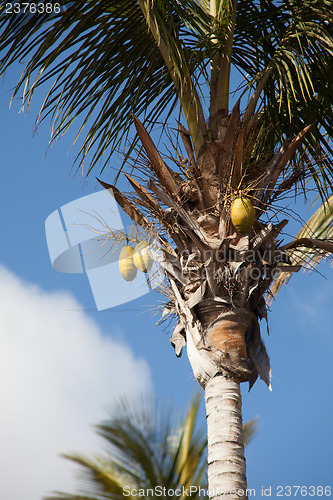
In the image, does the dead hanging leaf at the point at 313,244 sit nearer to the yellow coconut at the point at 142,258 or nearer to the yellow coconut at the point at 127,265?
the yellow coconut at the point at 142,258

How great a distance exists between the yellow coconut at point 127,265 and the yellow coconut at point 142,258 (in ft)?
0.35

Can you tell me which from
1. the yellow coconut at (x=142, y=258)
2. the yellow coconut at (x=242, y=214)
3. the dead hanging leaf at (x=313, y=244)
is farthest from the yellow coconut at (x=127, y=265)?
the dead hanging leaf at (x=313, y=244)

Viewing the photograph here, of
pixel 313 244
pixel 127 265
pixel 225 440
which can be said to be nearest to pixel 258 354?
pixel 225 440

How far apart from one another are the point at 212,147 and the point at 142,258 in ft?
3.17

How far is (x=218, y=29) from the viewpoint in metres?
4.84

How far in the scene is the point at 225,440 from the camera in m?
3.69

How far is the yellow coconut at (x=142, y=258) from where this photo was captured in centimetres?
451

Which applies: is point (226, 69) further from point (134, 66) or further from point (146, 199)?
point (146, 199)

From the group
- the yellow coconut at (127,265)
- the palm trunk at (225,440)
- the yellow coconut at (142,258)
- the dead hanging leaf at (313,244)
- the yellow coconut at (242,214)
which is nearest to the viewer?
the palm trunk at (225,440)

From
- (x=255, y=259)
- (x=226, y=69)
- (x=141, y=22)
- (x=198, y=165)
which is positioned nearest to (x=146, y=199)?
(x=198, y=165)

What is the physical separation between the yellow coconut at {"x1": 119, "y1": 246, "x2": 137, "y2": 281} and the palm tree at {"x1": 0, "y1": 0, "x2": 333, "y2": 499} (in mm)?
307

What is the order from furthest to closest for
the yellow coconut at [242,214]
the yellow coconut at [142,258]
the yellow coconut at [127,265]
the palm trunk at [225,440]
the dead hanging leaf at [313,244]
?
the yellow coconut at [127,265] < the yellow coconut at [142,258] < the dead hanging leaf at [313,244] < the yellow coconut at [242,214] < the palm trunk at [225,440]

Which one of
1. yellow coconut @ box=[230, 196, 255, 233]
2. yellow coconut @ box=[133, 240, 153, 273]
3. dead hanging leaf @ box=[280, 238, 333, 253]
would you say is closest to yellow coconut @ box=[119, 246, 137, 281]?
yellow coconut @ box=[133, 240, 153, 273]

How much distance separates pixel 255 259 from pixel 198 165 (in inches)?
32.8
